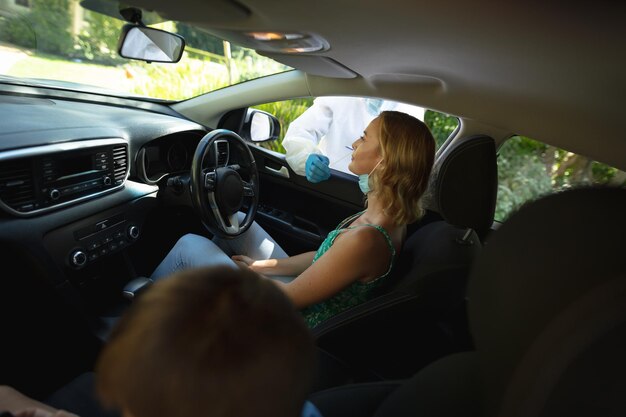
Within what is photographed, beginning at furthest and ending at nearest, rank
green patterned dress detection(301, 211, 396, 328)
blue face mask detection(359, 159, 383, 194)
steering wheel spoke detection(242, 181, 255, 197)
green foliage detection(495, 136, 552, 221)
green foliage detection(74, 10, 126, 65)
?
green foliage detection(74, 10, 126, 65) < steering wheel spoke detection(242, 181, 255, 197) < blue face mask detection(359, 159, 383, 194) < green patterned dress detection(301, 211, 396, 328) < green foliage detection(495, 136, 552, 221)

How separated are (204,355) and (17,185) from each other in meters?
1.61

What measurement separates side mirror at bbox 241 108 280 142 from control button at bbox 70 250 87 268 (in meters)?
1.60

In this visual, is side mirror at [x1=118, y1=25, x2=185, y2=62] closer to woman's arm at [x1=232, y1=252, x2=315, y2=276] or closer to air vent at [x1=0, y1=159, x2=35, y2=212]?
air vent at [x1=0, y1=159, x2=35, y2=212]

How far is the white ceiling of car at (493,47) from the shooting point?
0.94 meters

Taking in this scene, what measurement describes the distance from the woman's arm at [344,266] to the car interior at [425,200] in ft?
0.54

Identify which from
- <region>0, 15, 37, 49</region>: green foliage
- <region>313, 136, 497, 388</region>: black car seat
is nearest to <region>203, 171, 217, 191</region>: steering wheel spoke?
<region>313, 136, 497, 388</region>: black car seat

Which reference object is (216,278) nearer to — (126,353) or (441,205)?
(126,353)

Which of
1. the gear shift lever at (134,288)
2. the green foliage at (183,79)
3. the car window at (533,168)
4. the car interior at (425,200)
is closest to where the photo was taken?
the car interior at (425,200)

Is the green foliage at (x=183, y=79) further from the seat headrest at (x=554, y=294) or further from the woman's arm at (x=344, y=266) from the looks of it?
the seat headrest at (x=554, y=294)

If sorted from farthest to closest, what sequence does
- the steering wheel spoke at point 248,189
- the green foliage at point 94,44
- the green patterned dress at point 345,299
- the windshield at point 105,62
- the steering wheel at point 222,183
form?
the green foliage at point 94,44
the windshield at point 105,62
the steering wheel spoke at point 248,189
the steering wheel at point 222,183
the green patterned dress at point 345,299

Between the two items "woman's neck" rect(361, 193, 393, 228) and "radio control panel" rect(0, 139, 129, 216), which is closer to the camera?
"radio control panel" rect(0, 139, 129, 216)

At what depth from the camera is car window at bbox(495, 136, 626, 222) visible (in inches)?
63.6

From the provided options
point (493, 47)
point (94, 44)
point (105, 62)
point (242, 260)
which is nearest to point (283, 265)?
point (242, 260)

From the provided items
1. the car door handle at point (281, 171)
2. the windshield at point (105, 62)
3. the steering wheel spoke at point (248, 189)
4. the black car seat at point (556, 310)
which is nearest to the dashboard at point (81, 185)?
the steering wheel spoke at point (248, 189)
